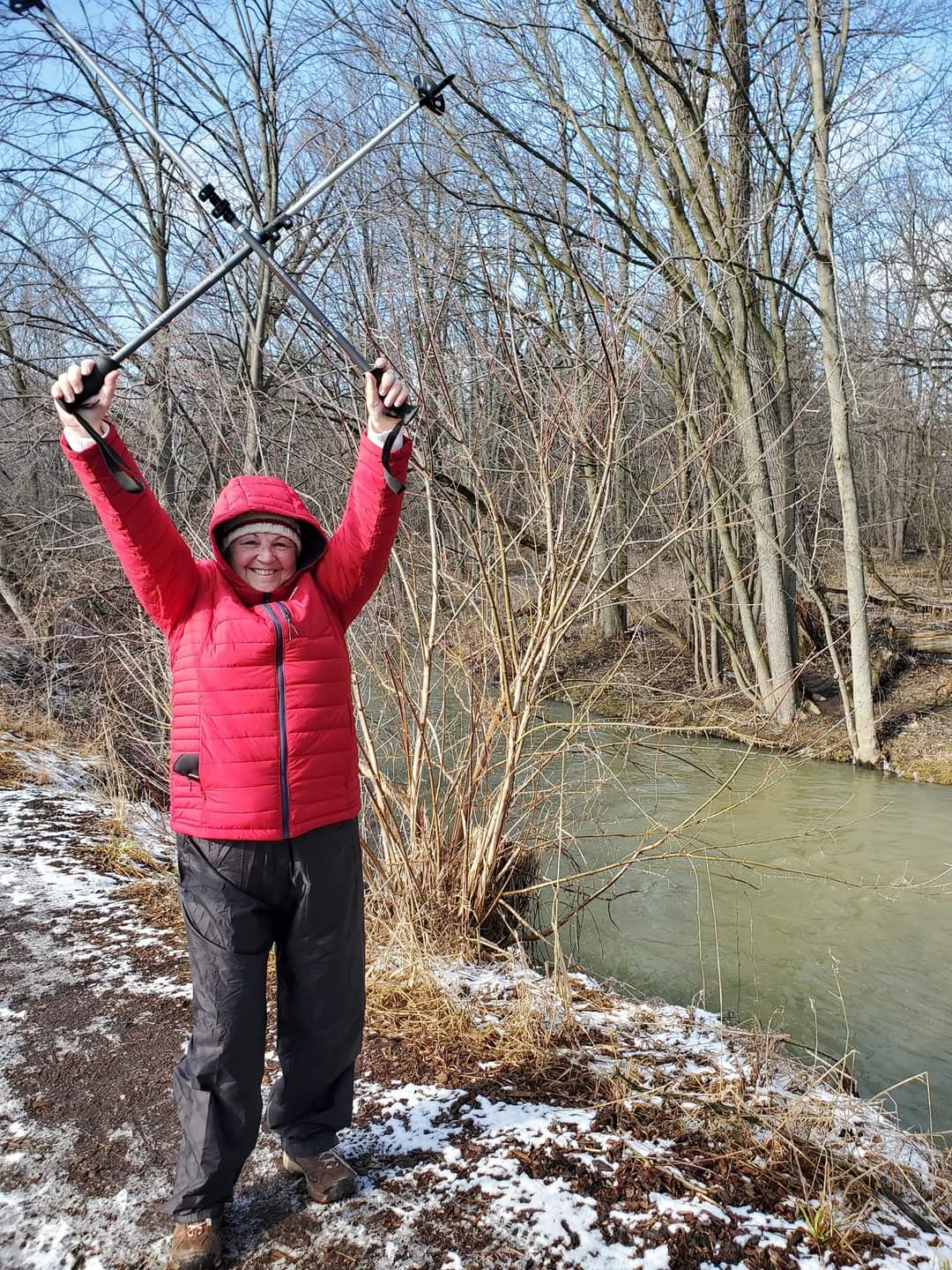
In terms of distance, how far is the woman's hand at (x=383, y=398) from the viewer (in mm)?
2160

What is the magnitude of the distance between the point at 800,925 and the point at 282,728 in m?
4.50

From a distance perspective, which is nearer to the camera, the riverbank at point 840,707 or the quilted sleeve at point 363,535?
the quilted sleeve at point 363,535

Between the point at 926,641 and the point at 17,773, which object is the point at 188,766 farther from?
the point at 926,641

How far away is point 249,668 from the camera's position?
210 cm

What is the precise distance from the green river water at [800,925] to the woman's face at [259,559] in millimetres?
2238

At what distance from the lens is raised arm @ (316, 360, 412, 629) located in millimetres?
2184

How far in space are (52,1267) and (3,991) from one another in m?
1.74

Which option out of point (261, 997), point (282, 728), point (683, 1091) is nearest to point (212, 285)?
point (282, 728)

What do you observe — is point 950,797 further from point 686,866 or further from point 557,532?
point 557,532

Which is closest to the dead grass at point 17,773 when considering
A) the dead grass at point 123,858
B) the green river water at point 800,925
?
the dead grass at point 123,858

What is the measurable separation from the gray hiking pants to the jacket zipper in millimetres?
71

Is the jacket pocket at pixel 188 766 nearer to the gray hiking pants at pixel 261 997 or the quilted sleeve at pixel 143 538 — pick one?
the gray hiking pants at pixel 261 997

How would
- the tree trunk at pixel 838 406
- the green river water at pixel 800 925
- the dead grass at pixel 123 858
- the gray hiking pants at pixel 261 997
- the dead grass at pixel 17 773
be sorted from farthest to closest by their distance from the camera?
the tree trunk at pixel 838 406
the dead grass at pixel 17 773
the dead grass at pixel 123 858
the green river water at pixel 800 925
the gray hiking pants at pixel 261 997

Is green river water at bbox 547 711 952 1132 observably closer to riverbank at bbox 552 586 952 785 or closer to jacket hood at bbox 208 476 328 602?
riverbank at bbox 552 586 952 785
